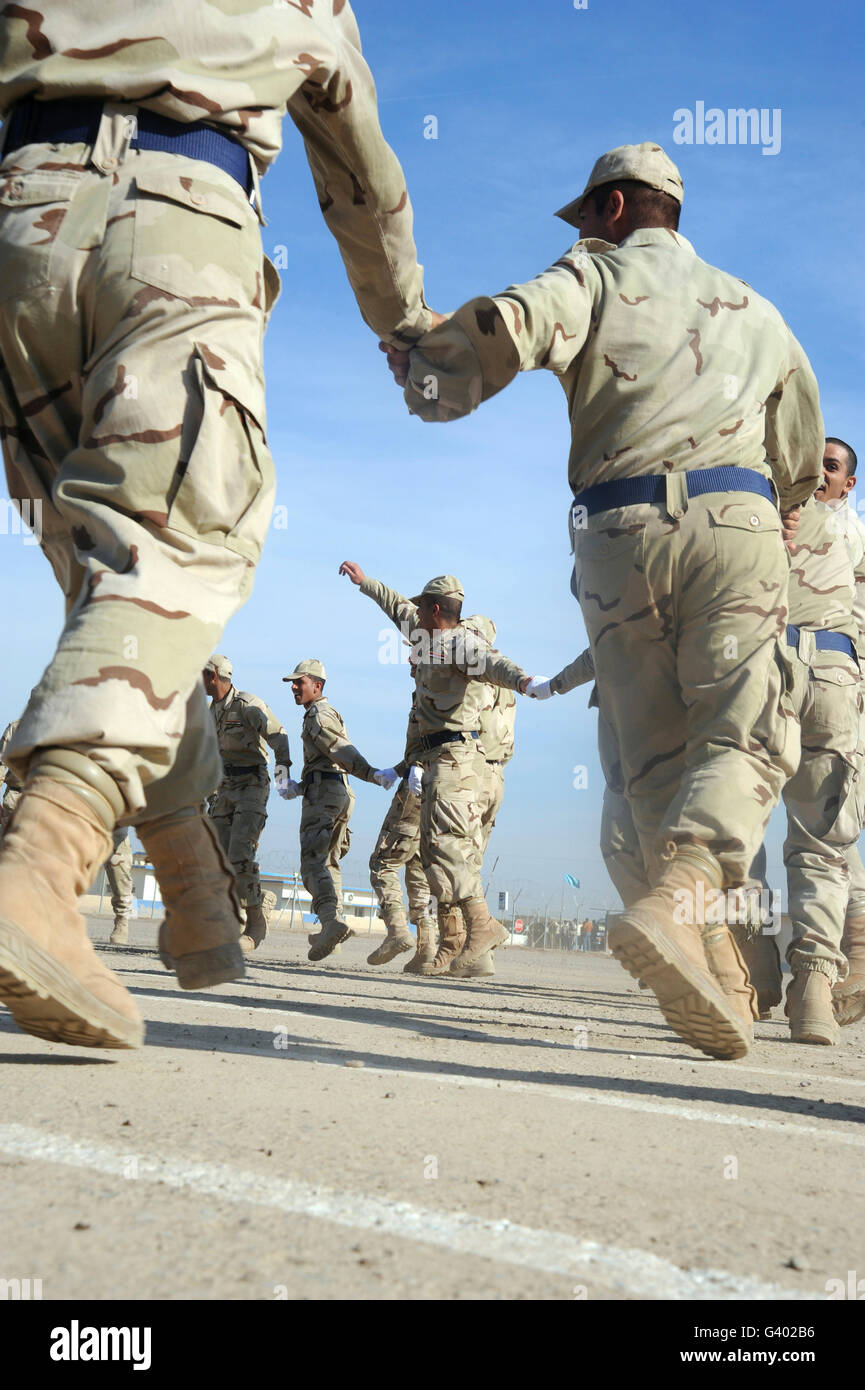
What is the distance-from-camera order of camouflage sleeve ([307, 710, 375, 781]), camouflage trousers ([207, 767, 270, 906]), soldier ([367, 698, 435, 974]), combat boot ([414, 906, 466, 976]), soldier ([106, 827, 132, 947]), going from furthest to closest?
soldier ([106, 827, 132, 947]), camouflage sleeve ([307, 710, 375, 781]), camouflage trousers ([207, 767, 270, 906]), soldier ([367, 698, 435, 974]), combat boot ([414, 906, 466, 976])

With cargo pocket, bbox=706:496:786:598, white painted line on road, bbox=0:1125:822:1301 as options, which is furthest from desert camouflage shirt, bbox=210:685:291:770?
white painted line on road, bbox=0:1125:822:1301

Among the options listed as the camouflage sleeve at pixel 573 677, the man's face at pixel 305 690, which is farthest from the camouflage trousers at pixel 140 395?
the man's face at pixel 305 690

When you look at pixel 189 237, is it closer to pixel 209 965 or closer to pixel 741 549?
pixel 209 965

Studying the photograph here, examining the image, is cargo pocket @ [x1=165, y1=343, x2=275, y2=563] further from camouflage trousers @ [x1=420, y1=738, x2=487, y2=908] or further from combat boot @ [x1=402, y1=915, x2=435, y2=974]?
combat boot @ [x1=402, y1=915, x2=435, y2=974]

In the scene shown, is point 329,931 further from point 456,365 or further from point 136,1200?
point 136,1200

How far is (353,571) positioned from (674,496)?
26.3 feet

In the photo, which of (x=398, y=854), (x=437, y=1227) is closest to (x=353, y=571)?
(x=398, y=854)

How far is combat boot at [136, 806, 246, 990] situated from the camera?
2.46m

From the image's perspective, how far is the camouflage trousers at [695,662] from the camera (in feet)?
10.5

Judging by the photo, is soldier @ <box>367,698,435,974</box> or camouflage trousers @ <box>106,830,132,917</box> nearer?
soldier @ <box>367,698,435,974</box>

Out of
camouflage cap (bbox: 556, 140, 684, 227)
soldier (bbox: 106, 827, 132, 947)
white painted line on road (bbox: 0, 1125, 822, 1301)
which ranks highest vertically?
camouflage cap (bbox: 556, 140, 684, 227)

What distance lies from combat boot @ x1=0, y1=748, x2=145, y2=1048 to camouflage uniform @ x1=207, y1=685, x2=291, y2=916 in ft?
27.9

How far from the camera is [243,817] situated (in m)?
10.7

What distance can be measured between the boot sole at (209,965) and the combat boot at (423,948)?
6.87 meters
